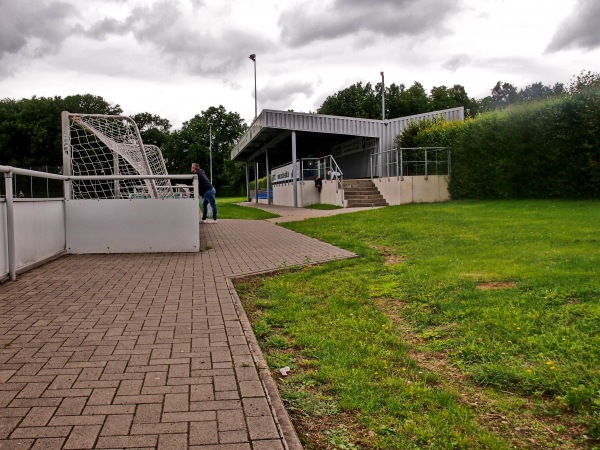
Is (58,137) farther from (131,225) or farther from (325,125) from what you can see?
(131,225)

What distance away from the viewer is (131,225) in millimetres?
9531

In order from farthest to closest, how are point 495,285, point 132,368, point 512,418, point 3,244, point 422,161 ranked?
point 422,161 → point 3,244 → point 495,285 → point 132,368 → point 512,418

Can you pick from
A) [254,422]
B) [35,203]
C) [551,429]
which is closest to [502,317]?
[551,429]

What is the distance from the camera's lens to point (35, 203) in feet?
26.3

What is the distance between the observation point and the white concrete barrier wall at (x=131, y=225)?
9.44 meters

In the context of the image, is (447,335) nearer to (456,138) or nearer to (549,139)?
(549,139)

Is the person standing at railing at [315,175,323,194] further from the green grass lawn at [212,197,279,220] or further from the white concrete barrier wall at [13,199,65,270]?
the white concrete barrier wall at [13,199,65,270]

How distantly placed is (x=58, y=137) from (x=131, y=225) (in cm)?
5718

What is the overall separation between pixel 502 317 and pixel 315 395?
7.11 feet

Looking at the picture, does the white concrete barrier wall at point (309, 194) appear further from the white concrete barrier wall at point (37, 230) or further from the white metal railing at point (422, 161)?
the white concrete barrier wall at point (37, 230)

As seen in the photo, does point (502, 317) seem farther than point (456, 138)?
No

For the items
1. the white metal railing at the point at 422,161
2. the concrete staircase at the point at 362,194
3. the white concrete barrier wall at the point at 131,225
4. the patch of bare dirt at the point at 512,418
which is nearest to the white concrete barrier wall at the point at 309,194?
the concrete staircase at the point at 362,194

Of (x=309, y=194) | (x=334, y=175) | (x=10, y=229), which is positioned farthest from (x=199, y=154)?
(x=10, y=229)

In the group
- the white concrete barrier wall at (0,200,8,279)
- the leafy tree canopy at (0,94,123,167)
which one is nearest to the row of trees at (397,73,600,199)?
the white concrete barrier wall at (0,200,8,279)
